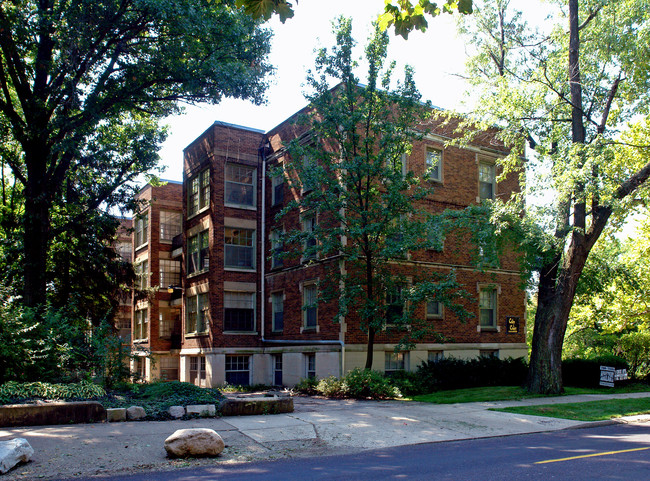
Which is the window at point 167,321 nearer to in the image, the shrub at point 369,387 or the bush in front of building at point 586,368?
the shrub at point 369,387

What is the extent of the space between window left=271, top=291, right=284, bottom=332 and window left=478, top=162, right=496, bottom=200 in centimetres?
1035

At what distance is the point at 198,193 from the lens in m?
29.5

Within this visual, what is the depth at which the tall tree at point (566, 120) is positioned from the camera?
17141mm

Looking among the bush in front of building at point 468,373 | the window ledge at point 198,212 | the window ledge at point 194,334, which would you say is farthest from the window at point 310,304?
the window ledge at point 198,212

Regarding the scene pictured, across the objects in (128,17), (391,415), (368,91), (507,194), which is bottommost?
(391,415)

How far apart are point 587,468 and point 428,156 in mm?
18111

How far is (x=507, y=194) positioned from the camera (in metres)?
27.2

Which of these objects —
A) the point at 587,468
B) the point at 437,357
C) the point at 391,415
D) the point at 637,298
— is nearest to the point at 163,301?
the point at 437,357

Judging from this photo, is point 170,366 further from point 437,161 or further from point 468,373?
point 437,161

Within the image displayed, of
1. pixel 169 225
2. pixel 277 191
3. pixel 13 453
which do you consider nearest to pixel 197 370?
pixel 277 191

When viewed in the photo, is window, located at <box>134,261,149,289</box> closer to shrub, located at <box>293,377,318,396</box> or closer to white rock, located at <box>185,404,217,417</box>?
shrub, located at <box>293,377,318,396</box>

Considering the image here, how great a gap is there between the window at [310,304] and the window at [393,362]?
3.20m

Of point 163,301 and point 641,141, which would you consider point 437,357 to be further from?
point 163,301

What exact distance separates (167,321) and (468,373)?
18.5 meters
